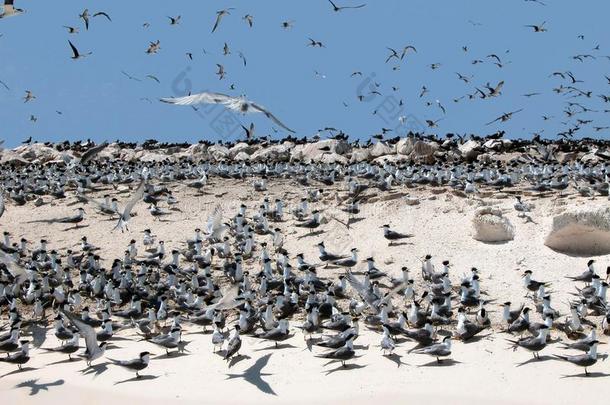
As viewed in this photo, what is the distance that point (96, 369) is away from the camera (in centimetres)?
1416

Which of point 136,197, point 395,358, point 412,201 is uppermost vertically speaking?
point 136,197

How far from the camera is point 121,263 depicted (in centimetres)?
2062

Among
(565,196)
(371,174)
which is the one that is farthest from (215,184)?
(565,196)

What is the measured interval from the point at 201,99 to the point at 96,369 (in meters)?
5.67

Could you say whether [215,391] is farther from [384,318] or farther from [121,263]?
[121,263]

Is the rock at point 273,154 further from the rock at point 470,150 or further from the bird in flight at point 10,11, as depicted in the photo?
the bird in flight at point 10,11

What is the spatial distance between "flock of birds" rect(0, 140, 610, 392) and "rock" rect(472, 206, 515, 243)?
5.95ft

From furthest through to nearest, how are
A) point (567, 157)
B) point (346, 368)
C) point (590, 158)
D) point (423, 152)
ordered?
point (423, 152) → point (567, 157) → point (590, 158) → point (346, 368)

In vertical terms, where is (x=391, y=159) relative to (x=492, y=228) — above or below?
above

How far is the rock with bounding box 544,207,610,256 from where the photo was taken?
61.5ft

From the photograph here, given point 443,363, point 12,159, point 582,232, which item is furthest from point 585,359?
point 12,159

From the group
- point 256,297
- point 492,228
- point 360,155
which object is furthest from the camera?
point 360,155

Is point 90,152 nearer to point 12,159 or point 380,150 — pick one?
point 380,150

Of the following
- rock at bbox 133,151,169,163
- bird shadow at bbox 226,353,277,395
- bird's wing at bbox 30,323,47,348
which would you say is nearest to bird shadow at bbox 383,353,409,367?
bird shadow at bbox 226,353,277,395
